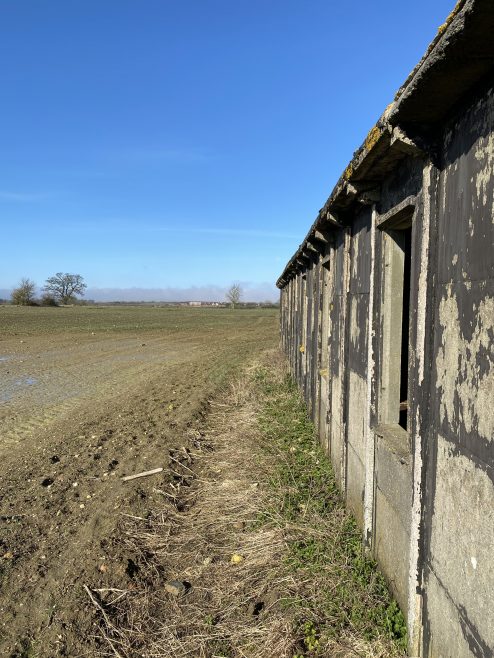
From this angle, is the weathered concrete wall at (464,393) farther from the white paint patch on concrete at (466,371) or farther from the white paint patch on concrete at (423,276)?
the white paint patch on concrete at (423,276)

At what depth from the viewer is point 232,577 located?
406cm

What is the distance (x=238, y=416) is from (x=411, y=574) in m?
6.17

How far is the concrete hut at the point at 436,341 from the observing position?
207 centimetres

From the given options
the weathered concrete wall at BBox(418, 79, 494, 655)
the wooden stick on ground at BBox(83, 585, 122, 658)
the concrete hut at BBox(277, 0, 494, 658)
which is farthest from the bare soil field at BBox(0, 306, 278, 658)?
the weathered concrete wall at BBox(418, 79, 494, 655)

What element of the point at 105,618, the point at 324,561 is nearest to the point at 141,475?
the point at 105,618

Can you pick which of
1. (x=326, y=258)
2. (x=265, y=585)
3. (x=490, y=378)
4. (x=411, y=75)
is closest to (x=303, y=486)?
(x=265, y=585)

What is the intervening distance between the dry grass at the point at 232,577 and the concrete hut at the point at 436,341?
1.66 ft

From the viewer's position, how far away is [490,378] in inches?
80.6

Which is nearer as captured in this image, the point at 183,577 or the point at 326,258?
the point at 183,577

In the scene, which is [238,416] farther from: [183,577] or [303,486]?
[183,577]

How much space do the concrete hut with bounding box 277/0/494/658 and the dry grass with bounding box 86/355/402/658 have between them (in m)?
0.51

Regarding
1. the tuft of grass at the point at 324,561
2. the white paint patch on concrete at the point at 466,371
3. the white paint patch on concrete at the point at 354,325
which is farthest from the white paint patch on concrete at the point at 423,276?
the white paint patch on concrete at the point at 354,325

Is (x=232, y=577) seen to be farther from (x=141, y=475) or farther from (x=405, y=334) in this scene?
(x=405, y=334)

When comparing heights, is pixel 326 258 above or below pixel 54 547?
above
